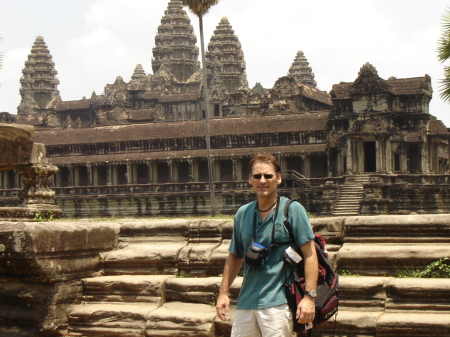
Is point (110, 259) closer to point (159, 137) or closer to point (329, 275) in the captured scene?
point (329, 275)

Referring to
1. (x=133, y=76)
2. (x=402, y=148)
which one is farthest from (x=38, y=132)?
(x=133, y=76)

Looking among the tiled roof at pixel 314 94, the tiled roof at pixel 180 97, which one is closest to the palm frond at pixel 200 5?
the tiled roof at pixel 314 94

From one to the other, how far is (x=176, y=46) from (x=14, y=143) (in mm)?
83625

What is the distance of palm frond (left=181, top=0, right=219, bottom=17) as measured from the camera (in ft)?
118

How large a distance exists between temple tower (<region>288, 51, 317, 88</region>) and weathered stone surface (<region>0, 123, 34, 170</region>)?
84.0 metres

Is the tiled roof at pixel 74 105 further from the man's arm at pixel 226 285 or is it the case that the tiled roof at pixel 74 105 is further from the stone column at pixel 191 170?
the man's arm at pixel 226 285

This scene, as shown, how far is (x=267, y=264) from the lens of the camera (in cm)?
648

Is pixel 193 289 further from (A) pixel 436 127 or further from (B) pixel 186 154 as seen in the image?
(B) pixel 186 154

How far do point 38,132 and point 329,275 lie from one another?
53.3 metres

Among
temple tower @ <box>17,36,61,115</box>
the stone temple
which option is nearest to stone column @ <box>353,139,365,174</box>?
the stone temple

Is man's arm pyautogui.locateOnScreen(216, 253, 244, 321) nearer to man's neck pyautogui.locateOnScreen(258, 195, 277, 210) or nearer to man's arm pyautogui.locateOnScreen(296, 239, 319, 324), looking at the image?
man's neck pyautogui.locateOnScreen(258, 195, 277, 210)

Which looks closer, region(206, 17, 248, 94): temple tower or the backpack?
the backpack

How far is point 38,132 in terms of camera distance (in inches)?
2270

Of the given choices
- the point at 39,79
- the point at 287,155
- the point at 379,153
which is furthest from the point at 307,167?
the point at 39,79
